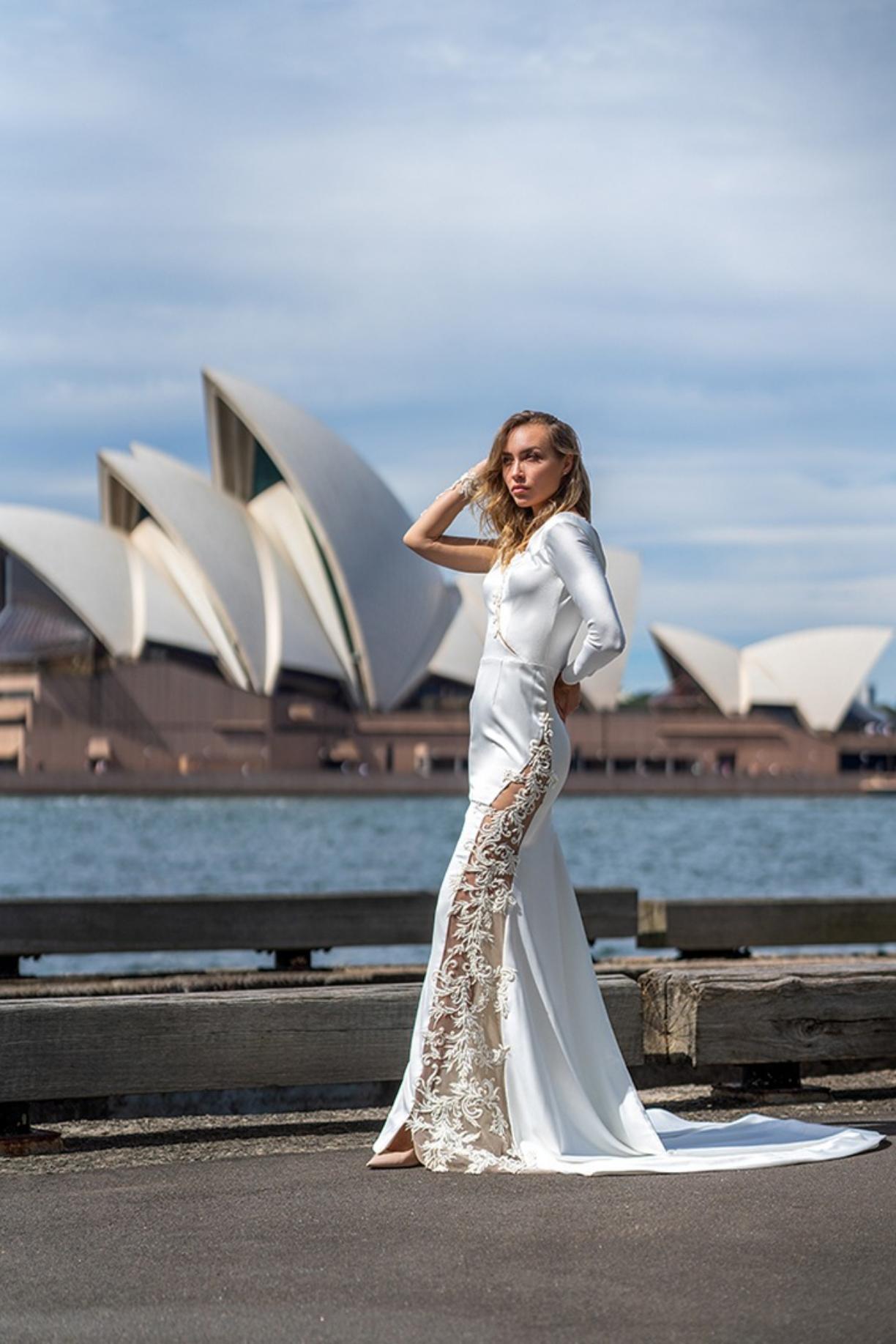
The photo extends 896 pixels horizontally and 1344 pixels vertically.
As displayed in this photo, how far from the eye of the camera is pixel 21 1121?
11.5ft

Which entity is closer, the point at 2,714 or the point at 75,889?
the point at 75,889

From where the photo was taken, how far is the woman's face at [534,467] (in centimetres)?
353

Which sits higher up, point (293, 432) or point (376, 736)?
point (293, 432)

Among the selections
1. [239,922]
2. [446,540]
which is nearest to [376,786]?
[239,922]

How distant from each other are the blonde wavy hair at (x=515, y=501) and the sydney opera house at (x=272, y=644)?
144 feet

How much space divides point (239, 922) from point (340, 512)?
1681 inches

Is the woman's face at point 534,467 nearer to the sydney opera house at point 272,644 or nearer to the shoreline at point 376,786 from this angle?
the sydney opera house at point 272,644

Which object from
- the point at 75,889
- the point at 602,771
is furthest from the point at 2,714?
the point at 75,889

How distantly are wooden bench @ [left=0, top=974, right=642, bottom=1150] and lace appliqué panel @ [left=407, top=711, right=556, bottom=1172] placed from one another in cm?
37

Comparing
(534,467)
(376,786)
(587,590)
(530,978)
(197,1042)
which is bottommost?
(197,1042)

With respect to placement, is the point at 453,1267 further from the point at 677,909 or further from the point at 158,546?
the point at 158,546

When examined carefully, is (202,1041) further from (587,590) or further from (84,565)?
(84,565)

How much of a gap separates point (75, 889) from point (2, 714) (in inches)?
1591

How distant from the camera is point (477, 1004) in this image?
10.8ft
